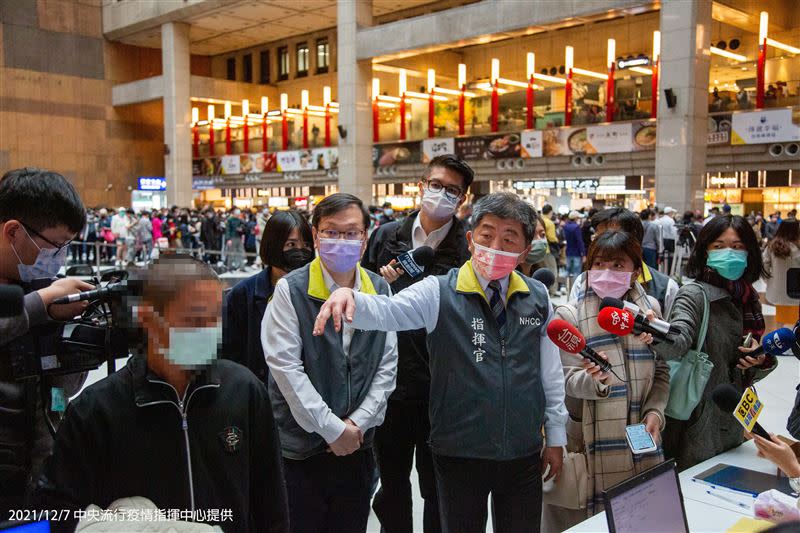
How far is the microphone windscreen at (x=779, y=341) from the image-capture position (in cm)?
206

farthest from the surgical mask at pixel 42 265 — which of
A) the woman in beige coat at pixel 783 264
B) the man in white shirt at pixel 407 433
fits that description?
the woman in beige coat at pixel 783 264

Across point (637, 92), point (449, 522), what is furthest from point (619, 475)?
point (637, 92)

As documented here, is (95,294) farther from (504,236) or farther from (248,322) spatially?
(248,322)

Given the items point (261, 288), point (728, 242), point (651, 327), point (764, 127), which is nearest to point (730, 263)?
point (728, 242)

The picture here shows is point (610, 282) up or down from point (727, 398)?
up

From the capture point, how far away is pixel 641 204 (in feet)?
70.9

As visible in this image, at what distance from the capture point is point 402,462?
3.25 m

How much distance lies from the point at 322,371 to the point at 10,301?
134cm

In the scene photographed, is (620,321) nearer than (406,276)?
Yes

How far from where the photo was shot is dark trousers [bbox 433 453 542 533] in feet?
7.99

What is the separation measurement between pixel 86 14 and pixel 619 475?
3632cm

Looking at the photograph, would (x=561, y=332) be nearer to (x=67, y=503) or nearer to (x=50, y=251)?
(x=67, y=503)

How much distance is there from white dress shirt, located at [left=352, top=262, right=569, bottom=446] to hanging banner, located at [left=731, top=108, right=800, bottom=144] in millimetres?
17354

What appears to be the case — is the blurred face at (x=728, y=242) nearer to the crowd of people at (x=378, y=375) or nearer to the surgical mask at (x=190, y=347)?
the crowd of people at (x=378, y=375)
